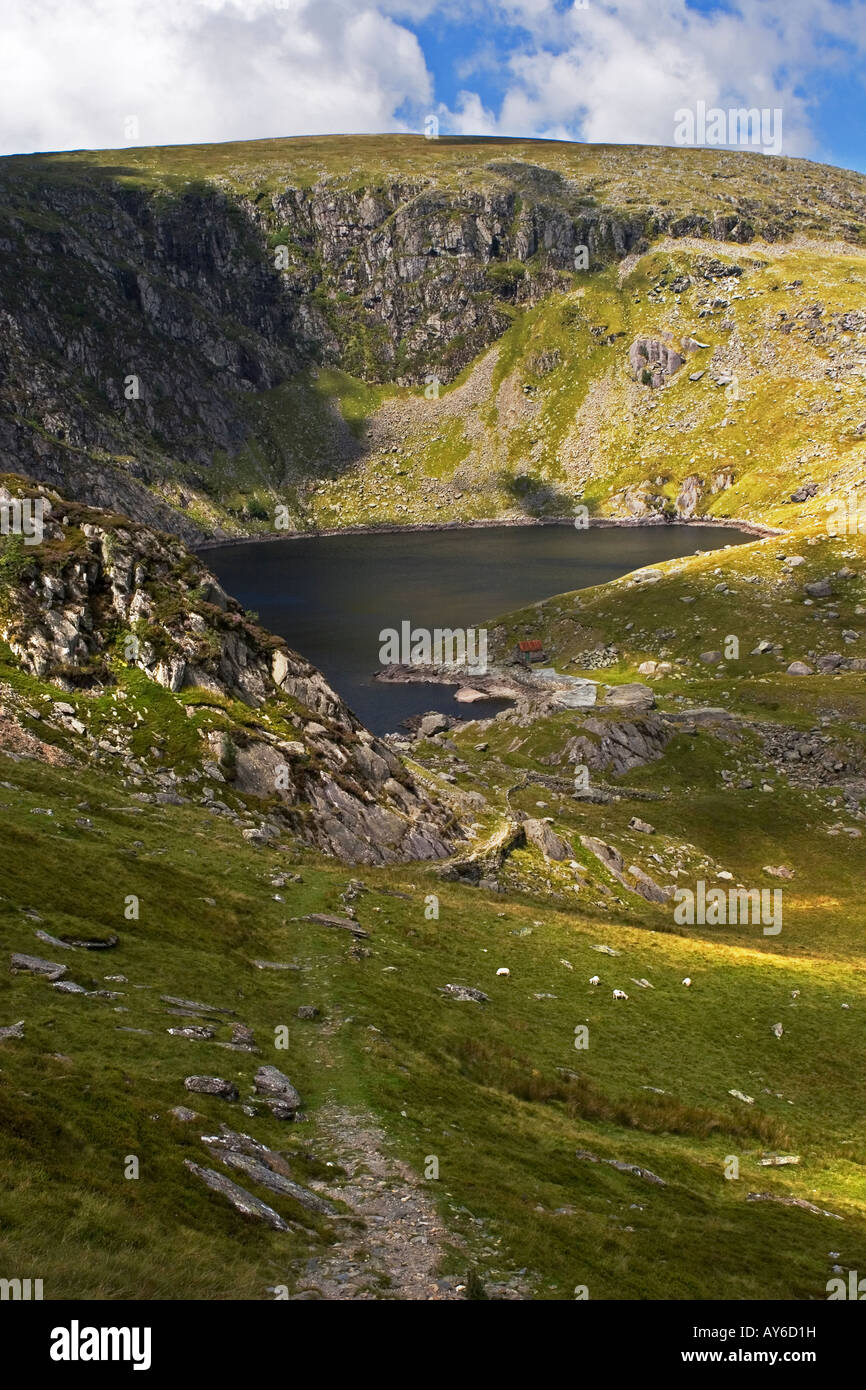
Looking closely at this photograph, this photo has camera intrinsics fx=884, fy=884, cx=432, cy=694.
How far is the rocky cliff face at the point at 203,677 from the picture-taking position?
54.7m

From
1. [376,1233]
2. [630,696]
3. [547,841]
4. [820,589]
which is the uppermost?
[820,589]

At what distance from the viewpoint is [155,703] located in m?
56.0

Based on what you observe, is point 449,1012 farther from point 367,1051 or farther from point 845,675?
point 845,675

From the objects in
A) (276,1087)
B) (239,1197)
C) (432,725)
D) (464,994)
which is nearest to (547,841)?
(464,994)

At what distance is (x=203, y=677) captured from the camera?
2318 inches

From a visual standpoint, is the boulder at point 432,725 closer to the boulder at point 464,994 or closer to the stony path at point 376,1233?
the boulder at point 464,994

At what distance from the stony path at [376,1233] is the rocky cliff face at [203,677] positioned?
30287 millimetres

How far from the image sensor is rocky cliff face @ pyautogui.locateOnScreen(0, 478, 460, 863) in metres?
54.7

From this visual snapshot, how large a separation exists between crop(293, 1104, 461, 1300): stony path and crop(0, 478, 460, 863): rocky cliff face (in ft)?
99.4

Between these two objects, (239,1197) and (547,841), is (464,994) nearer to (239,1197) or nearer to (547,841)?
(239,1197)

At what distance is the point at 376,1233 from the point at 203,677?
4423 centimetres

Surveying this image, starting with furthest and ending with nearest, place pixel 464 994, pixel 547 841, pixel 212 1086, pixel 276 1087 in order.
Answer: pixel 547 841
pixel 464 994
pixel 276 1087
pixel 212 1086

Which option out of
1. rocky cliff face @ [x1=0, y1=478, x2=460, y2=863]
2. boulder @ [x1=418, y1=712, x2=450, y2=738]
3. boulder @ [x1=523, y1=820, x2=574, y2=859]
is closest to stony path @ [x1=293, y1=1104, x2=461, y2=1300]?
rocky cliff face @ [x1=0, y1=478, x2=460, y2=863]

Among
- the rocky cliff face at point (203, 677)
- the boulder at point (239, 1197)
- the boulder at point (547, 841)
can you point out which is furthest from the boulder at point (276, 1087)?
the boulder at point (547, 841)
